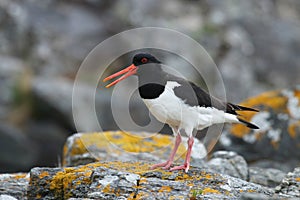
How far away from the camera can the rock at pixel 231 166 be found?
845cm

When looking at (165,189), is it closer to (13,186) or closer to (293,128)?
(13,186)

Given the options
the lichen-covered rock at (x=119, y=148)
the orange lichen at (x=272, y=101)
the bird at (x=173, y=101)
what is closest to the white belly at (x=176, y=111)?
the bird at (x=173, y=101)

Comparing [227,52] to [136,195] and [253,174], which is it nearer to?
[253,174]

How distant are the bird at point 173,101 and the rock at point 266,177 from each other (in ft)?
5.10

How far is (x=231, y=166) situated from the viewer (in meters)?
8.58

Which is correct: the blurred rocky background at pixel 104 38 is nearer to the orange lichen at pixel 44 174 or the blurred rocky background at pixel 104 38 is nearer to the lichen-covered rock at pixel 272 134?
the lichen-covered rock at pixel 272 134

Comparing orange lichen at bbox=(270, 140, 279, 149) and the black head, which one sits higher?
the black head

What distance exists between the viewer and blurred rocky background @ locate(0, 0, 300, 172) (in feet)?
65.1

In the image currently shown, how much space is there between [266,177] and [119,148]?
105 inches

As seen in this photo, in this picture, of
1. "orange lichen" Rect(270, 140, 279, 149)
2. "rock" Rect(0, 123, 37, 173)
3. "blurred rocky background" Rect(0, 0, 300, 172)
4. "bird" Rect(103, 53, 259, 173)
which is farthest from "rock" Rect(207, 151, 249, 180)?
"blurred rocky background" Rect(0, 0, 300, 172)

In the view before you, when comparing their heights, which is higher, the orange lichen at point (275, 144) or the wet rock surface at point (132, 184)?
the orange lichen at point (275, 144)

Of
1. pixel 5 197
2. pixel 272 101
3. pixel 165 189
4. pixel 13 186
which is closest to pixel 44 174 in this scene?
pixel 5 197

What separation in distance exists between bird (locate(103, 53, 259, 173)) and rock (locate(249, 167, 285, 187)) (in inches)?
61.2

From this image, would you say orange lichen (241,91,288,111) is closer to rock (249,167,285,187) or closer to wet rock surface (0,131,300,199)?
rock (249,167,285,187)
